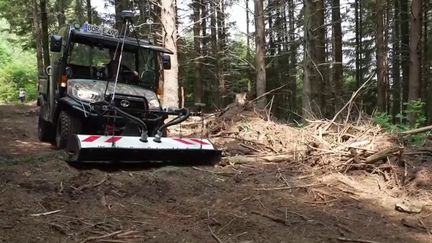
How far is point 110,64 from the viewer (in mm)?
9172

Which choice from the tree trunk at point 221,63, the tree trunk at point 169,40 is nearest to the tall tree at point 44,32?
the tree trunk at point 221,63

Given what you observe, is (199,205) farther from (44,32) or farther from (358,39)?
(358,39)

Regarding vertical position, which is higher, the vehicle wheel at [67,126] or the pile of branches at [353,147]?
the vehicle wheel at [67,126]

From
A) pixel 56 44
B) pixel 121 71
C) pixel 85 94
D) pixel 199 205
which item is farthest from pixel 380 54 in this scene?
pixel 199 205

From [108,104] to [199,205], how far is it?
244 cm

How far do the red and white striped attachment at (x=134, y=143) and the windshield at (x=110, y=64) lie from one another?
234 cm

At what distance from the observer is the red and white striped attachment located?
654cm

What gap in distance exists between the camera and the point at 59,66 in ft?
29.6

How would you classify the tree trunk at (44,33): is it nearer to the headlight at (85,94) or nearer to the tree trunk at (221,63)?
the tree trunk at (221,63)

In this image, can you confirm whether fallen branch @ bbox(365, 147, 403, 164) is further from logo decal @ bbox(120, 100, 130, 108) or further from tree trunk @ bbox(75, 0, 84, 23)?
tree trunk @ bbox(75, 0, 84, 23)

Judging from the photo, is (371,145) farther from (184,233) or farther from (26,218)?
(26,218)

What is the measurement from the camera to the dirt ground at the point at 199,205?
4418mm

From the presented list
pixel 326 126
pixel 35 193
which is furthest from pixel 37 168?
pixel 326 126

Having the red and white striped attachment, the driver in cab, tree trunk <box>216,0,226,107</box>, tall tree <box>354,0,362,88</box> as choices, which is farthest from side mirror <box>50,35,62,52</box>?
tall tree <box>354,0,362,88</box>
